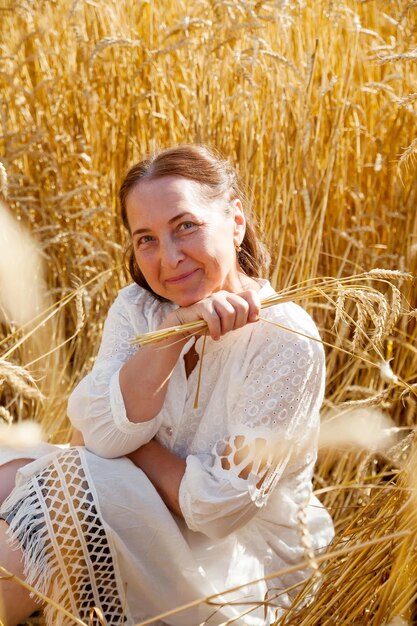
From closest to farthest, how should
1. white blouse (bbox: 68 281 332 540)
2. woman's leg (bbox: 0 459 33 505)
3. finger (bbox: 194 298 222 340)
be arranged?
finger (bbox: 194 298 222 340) → white blouse (bbox: 68 281 332 540) → woman's leg (bbox: 0 459 33 505)

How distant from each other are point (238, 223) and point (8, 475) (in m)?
0.70

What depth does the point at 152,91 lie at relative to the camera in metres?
2.51

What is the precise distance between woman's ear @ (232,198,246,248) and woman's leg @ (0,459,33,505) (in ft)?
2.07

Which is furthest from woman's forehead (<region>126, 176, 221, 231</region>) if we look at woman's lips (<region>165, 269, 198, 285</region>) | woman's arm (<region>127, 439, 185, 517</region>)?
woman's arm (<region>127, 439, 185, 517</region>)

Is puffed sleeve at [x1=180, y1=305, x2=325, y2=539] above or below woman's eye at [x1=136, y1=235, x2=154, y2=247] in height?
below

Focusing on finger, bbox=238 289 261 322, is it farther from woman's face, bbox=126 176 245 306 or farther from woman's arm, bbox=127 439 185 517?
woman's arm, bbox=127 439 185 517

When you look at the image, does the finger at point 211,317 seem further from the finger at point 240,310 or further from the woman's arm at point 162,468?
the woman's arm at point 162,468

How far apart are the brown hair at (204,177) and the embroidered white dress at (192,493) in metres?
0.16

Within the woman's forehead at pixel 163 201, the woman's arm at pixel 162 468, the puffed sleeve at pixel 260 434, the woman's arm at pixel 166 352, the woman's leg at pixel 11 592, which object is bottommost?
the woman's leg at pixel 11 592

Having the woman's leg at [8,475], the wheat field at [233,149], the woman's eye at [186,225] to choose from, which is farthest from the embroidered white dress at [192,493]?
the wheat field at [233,149]

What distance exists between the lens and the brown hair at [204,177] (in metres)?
1.75

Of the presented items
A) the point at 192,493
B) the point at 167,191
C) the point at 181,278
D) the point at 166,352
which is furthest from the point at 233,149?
the point at 192,493

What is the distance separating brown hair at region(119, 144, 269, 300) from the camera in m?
1.75

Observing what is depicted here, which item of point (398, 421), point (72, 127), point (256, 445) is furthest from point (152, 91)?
point (256, 445)
